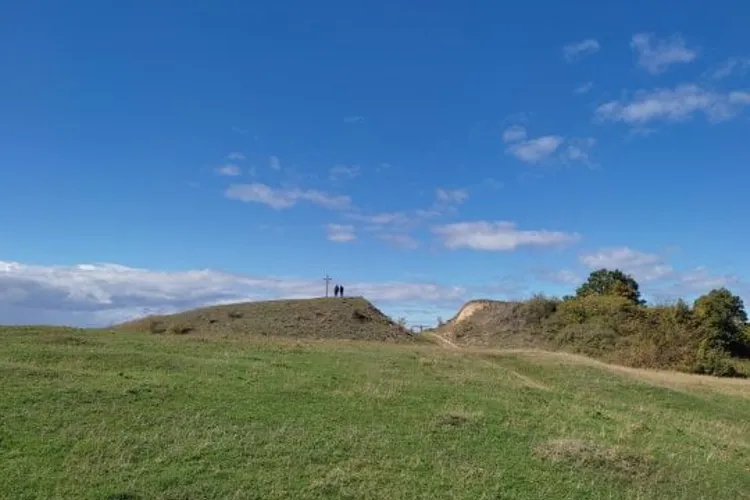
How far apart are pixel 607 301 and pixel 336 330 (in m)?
25.6

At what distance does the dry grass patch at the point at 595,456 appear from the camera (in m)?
11.2

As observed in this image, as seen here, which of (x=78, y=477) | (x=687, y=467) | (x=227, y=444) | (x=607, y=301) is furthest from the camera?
(x=607, y=301)

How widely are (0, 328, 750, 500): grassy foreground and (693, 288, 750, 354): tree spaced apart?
1504 inches

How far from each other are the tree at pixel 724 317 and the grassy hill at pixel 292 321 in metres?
24.9

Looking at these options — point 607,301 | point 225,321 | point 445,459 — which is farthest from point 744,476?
point 607,301

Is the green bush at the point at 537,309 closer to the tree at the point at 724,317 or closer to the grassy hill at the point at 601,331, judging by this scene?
the grassy hill at the point at 601,331

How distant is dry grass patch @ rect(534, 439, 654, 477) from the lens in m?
11.2

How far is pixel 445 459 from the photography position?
429 inches

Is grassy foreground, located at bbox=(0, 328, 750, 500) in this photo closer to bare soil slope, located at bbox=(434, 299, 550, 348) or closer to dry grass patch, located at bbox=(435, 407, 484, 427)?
dry grass patch, located at bbox=(435, 407, 484, 427)

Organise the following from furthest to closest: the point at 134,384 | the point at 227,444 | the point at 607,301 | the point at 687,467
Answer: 1. the point at 607,301
2. the point at 134,384
3. the point at 687,467
4. the point at 227,444

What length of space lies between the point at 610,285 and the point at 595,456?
68060 mm

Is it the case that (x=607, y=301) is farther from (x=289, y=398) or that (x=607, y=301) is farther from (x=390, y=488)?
(x=390, y=488)

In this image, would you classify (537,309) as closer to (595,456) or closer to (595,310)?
(595,310)

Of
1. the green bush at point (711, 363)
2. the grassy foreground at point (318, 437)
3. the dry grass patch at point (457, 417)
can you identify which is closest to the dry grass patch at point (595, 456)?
the grassy foreground at point (318, 437)
